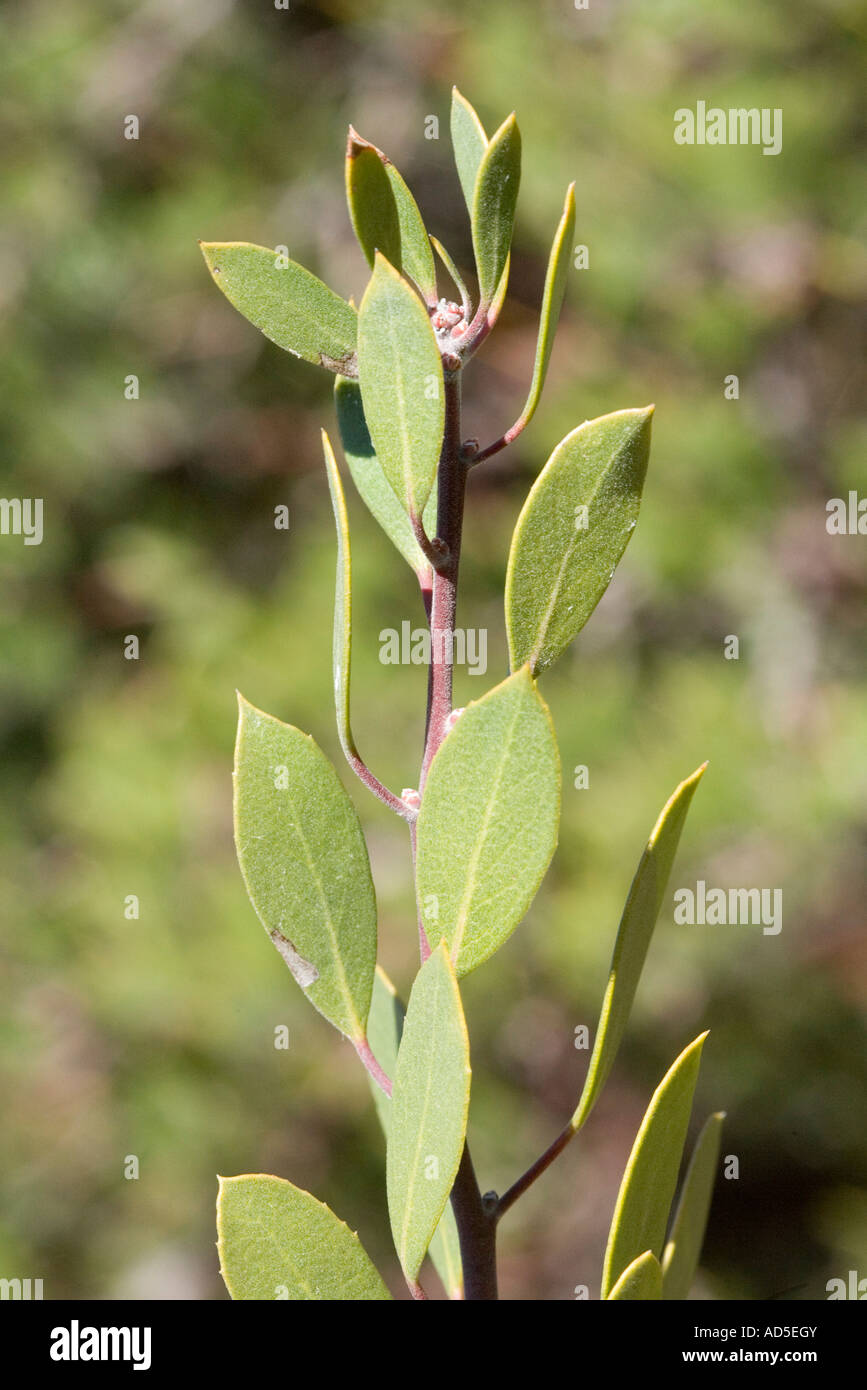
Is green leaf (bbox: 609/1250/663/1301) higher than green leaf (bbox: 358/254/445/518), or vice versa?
green leaf (bbox: 358/254/445/518)

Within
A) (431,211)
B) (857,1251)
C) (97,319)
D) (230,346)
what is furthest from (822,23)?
(857,1251)

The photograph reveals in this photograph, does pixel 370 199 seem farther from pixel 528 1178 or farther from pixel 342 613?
pixel 528 1178

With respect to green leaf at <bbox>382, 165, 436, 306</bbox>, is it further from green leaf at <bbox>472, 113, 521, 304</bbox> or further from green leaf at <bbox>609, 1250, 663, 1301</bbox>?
green leaf at <bbox>609, 1250, 663, 1301</bbox>

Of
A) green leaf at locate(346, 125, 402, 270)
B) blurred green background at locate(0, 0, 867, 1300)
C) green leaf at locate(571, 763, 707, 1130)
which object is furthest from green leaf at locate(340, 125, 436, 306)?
blurred green background at locate(0, 0, 867, 1300)

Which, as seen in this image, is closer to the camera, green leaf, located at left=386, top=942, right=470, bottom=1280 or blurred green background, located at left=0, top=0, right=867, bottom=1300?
green leaf, located at left=386, top=942, right=470, bottom=1280

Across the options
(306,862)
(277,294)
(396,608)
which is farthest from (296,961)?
(396,608)

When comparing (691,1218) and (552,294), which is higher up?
(552,294)

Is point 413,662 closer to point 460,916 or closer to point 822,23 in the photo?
point 822,23
